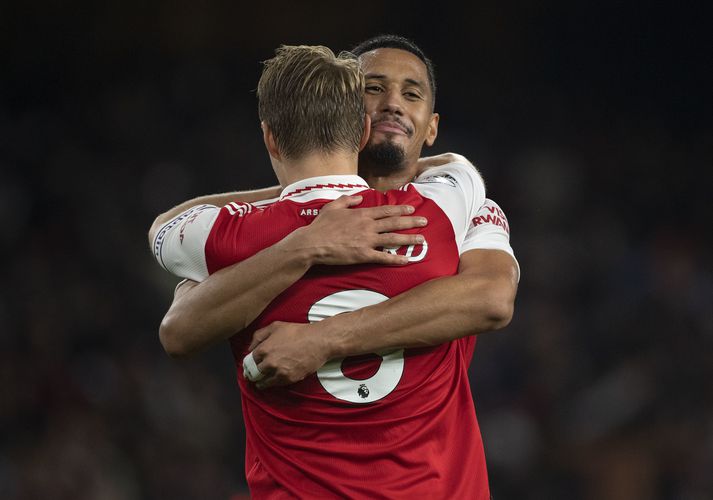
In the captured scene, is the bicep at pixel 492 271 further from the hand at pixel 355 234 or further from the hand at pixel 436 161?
the hand at pixel 436 161

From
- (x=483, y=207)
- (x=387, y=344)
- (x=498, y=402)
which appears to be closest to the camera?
(x=387, y=344)

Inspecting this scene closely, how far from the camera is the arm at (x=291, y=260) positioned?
203 cm

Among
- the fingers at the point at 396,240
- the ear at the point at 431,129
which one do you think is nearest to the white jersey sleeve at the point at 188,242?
the fingers at the point at 396,240

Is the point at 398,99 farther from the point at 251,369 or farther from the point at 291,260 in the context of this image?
the point at 251,369

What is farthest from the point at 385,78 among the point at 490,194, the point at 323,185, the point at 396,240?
the point at 490,194

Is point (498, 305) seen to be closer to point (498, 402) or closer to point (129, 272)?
point (498, 402)

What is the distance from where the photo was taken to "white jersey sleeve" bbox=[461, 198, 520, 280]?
90.0 inches

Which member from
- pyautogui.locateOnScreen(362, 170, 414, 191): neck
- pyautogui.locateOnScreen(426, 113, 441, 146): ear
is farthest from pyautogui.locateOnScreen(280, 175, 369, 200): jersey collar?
pyautogui.locateOnScreen(426, 113, 441, 146): ear

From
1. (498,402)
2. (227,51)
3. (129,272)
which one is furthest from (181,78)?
(498,402)

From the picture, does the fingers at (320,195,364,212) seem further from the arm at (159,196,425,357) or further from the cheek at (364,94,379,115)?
the cheek at (364,94,379,115)

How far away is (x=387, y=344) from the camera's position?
205 cm

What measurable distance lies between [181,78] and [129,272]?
197 centimetres

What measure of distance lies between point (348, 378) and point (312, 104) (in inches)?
25.1

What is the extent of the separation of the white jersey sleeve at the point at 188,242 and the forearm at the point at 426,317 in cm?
34
